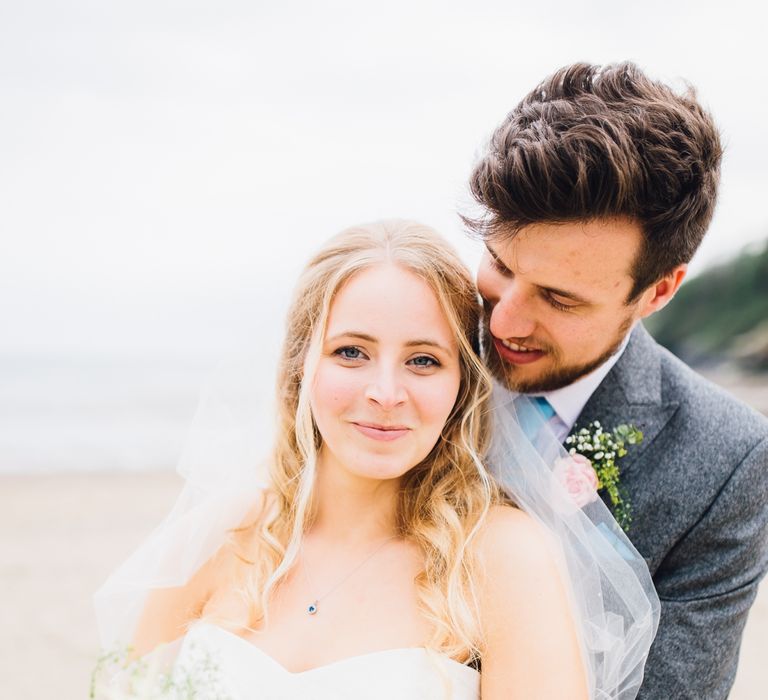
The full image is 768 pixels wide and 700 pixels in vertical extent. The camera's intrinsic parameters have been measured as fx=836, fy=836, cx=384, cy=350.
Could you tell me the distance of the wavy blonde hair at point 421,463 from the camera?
9.26 feet

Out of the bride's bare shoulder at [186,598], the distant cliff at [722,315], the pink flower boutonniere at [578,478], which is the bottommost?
the distant cliff at [722,315]

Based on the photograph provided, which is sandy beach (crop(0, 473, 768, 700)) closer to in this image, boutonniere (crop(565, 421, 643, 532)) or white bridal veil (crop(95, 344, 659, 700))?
white bridal veil (crop(95, 344, 659, 700))

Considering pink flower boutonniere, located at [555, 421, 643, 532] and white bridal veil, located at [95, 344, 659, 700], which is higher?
pink flower boutonniere, located at [555, 421, 643, 532]

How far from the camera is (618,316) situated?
319 centimetres

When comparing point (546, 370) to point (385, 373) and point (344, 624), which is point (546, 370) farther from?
point (344, 624)

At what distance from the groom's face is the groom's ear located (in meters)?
0.05

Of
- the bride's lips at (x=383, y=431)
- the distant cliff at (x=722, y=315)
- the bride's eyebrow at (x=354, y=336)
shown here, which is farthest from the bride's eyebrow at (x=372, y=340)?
the distant cliff at (x=722, y=315)

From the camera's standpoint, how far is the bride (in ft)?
8.82

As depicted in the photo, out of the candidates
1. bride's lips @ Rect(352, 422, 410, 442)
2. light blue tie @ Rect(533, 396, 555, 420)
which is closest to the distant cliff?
light blue tie @ Rect(533, 396, 555, 420)

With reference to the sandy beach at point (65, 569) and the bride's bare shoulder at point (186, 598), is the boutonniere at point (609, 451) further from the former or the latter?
the sandy beach at point (65, 569)

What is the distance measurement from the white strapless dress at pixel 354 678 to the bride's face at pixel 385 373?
1.99 ft

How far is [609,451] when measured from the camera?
3.17 metres

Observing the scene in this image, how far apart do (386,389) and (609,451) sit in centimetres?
99

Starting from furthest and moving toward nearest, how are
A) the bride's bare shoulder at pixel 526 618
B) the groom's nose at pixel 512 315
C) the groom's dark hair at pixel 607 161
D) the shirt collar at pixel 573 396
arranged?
the shirt collar at pixel 573 396, the groom's nose at pixel 512 315, the groom's dark hair at pixel 607 161, the bride's bare shoulder at pixel 526 618
